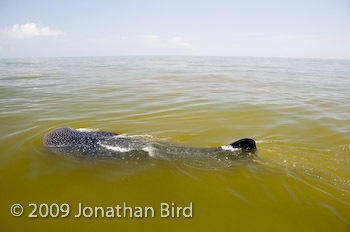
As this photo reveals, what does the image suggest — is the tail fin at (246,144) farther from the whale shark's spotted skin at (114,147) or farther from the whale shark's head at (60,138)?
the whale shark's head at (60,138)

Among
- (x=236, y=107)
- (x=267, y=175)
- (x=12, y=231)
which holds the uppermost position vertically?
(x=236, y=107)

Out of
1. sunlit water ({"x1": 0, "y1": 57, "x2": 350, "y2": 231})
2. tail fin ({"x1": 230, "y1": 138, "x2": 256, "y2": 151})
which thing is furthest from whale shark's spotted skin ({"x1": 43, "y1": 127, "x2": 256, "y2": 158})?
sunlit water ({"x1": 0, "y1": 57, "x2": 350, "y2": 231})

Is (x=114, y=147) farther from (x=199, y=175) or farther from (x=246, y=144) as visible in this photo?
(x=246, y=144)

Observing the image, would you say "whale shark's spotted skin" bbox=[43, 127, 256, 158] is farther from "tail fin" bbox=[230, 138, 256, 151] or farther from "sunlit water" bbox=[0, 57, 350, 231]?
"sunlit water" bbox=[0, 57, 350, 231]

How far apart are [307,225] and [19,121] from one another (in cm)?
765

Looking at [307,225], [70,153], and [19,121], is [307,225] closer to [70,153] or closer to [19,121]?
[70,153]

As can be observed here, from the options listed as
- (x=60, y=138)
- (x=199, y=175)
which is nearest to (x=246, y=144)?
A: (x=199, y=175)

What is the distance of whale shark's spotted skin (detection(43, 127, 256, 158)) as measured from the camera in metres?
4.11

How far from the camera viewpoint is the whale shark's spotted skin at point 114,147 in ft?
13.5

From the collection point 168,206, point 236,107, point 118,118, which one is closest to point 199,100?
point 236,107

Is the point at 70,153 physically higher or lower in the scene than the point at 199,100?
lower

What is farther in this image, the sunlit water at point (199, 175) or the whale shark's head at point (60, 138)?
the whale shark's head at point (60, 138)

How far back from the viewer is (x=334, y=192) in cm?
313

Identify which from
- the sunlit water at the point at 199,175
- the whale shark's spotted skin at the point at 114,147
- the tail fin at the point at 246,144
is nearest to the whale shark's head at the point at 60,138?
the whale shark's spotted skin at the point at 114,147
